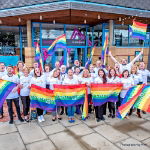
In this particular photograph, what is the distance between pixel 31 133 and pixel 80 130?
→ 4.55 feet

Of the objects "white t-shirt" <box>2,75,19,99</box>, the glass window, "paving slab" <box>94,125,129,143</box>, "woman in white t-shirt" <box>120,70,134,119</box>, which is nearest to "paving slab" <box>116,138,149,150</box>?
"paving slab" <box>94,125,129,143</box>

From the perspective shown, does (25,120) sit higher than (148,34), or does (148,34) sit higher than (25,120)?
(148,34)

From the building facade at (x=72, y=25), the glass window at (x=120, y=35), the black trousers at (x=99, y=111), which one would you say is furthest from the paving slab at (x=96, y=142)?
the glass window at (x=120, y=35)

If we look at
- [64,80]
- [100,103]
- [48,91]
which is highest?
[64,80]

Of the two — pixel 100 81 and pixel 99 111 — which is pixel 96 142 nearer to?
pixel 99 111

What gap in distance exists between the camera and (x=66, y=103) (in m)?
4.86

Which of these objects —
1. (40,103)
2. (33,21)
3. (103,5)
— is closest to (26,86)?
(40,103)

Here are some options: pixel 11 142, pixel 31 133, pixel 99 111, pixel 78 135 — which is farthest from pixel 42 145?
pixel 99 111

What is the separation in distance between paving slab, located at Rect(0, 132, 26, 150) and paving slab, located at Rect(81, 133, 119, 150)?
61.2 inches

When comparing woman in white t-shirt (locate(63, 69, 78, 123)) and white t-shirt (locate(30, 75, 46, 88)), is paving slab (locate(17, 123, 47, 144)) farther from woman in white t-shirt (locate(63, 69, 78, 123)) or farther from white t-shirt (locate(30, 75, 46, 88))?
white t-shirt (locate(30, 75, 46, 88))

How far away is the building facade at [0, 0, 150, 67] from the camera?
8.60 metres

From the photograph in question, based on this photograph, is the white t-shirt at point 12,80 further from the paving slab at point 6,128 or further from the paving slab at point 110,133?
the paving slab at point 110,133

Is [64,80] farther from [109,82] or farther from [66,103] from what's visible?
[109,82]

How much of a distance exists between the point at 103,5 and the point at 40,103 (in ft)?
22.1
